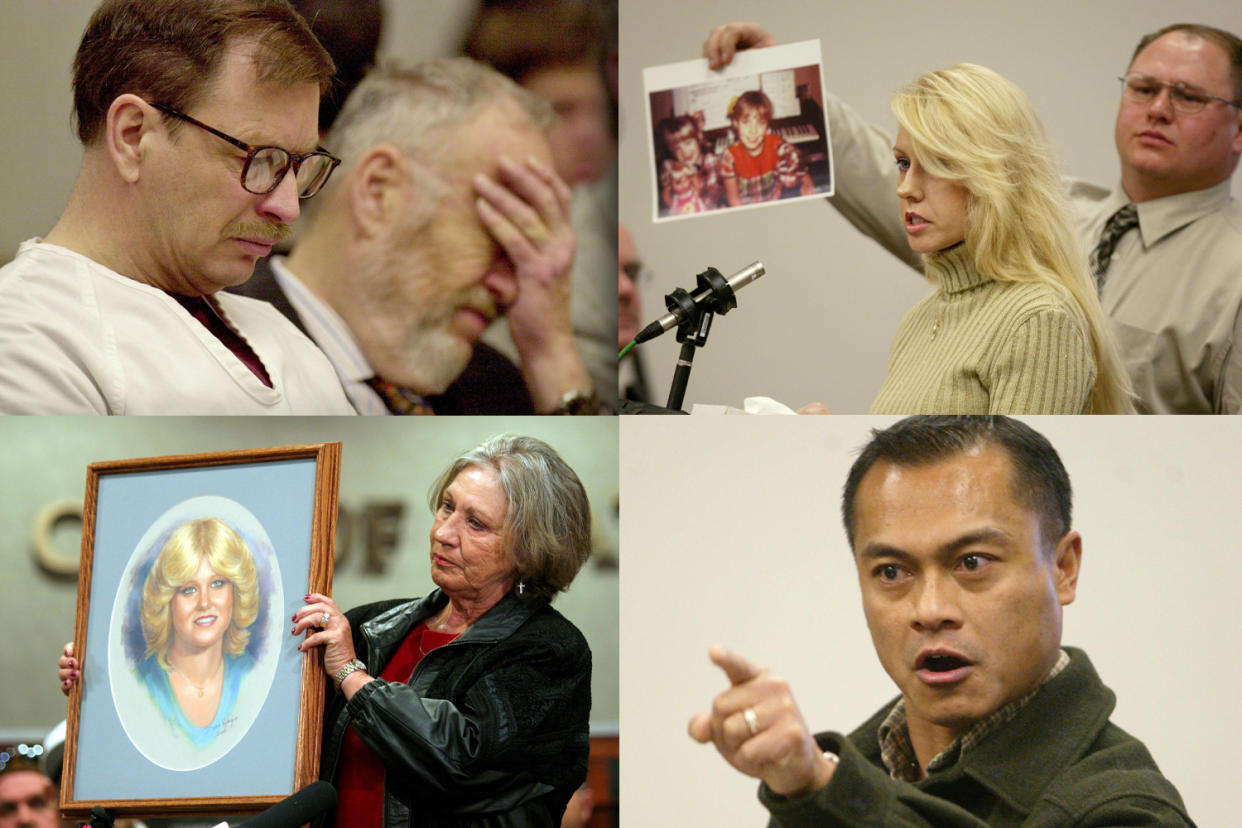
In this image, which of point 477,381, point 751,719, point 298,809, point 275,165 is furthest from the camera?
point 477,381

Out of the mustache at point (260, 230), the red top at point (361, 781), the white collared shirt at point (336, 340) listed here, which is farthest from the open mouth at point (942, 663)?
the mustache at point (260, 230)

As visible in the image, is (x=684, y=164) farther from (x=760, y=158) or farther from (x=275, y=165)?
(x=275, y=165)

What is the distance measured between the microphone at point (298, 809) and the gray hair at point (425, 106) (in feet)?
5.09

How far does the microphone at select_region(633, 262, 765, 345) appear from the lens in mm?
3150

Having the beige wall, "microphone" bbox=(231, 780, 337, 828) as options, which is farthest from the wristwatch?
"microphone" bbox=(231, 780, 337, 828)

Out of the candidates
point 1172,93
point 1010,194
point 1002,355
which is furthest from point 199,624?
point 1172,93

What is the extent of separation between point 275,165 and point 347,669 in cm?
126

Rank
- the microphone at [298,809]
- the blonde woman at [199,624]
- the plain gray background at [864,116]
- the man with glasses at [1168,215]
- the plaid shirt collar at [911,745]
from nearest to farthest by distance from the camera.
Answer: the microphone at [298,809] < the plaid shirt collar at [911,745] < the blonde woman at [199,624] < the man with glasses at [1168,215] < the plain gray background at [864,116]

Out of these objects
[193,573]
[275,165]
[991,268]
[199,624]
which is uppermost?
[275,165]

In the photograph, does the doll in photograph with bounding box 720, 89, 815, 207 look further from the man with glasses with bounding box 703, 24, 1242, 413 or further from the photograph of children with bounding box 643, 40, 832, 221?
the man with glasses with bounding box 703, 24, 1242, 413

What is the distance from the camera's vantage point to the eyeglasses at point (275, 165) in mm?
3172

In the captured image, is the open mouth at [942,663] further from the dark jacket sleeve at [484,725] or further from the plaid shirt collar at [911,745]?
the dark jacket sleeve at [484,725]

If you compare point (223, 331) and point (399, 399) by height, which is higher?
point (223, 331)

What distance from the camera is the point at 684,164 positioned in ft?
11.1
